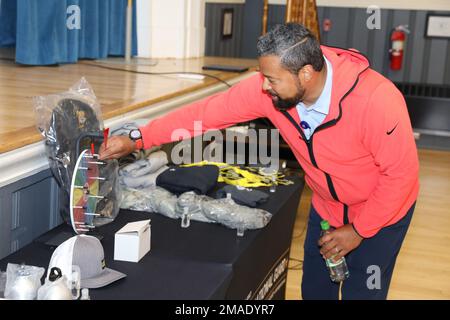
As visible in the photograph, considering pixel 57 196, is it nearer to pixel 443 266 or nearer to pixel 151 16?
pixel 443 266

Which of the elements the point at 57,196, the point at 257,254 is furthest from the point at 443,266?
the point at 57,196

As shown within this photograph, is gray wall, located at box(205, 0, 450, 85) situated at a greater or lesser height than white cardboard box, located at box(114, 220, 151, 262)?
greater

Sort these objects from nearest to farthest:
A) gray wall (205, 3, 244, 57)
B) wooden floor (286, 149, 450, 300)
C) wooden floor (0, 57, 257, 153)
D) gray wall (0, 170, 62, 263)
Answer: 1. gray wall (0, 170, 62, 263)
2. wooden floor (0, 57, 257, 153)
3. wooden floor (286, 149, 450, 300)
4. gray wall (205, 3, 244, 57)

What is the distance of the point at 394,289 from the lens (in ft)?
10.2

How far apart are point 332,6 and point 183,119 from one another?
457 centimetres

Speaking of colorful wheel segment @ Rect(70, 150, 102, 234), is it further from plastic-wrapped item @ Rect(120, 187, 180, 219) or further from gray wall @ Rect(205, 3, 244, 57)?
gray wall @ Rect(205, 3, 244, 57)

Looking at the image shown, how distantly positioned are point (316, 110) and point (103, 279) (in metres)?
0.74

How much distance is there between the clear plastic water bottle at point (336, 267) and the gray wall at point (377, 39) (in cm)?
410

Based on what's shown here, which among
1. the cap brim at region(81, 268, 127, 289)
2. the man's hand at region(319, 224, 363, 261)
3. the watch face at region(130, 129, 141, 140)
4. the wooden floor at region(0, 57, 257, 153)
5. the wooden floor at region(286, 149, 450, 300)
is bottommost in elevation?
the wooden floor at region(286, 149, 450, 300)

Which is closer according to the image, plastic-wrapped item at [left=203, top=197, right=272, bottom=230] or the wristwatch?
plastic-wrapped item at [left=203, top=197, right=272, bottom=230]

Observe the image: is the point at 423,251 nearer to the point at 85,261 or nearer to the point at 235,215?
the point at 235,215

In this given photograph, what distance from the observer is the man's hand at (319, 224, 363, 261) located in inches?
77.9

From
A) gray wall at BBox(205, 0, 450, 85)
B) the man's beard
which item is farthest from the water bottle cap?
gray wall at BBox(205, 0, 450, 85)

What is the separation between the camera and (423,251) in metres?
3.68
